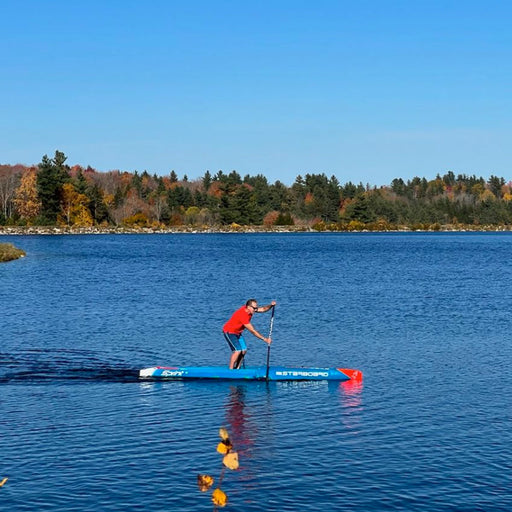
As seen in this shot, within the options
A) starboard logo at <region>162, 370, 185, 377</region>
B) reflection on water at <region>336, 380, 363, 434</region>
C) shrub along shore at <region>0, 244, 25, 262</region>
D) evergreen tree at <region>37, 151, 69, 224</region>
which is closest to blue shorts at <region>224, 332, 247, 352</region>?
starboard logo at <region>162, 370, 185, 377</region>

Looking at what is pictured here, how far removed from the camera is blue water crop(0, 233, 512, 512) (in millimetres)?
17328

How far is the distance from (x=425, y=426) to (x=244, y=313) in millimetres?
7952

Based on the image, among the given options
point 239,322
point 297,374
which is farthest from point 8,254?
point 297,374

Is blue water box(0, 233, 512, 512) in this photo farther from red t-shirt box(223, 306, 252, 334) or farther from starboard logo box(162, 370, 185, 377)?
red t-shirt box(223, 306, 252, 334)

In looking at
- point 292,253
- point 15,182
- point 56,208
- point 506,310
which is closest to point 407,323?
point 506,310

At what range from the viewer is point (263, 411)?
2406 centimetres

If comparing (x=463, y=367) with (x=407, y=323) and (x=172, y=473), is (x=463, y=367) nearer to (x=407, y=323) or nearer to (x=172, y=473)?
(x=407, y=323)

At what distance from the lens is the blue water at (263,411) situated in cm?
1733

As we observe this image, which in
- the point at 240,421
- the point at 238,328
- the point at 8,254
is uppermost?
the point at 8,254

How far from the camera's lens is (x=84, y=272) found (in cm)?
8056

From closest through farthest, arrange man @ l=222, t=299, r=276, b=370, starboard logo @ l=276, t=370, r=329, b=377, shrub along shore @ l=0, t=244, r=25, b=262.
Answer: starboard logo @ l=276, t=370, r=329, b=377
man @ l=222, t=299, r=276, b=370
shrub along shore @ l=0, t=244, r=25, b=262

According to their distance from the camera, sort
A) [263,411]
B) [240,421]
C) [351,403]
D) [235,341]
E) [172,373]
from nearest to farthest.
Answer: [240,421]
[263,411]
[351,403]
[172,373]
[235,341]

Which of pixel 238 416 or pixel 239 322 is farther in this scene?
pixel 239 322

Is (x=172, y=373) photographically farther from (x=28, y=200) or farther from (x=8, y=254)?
(x=28, y=200)
